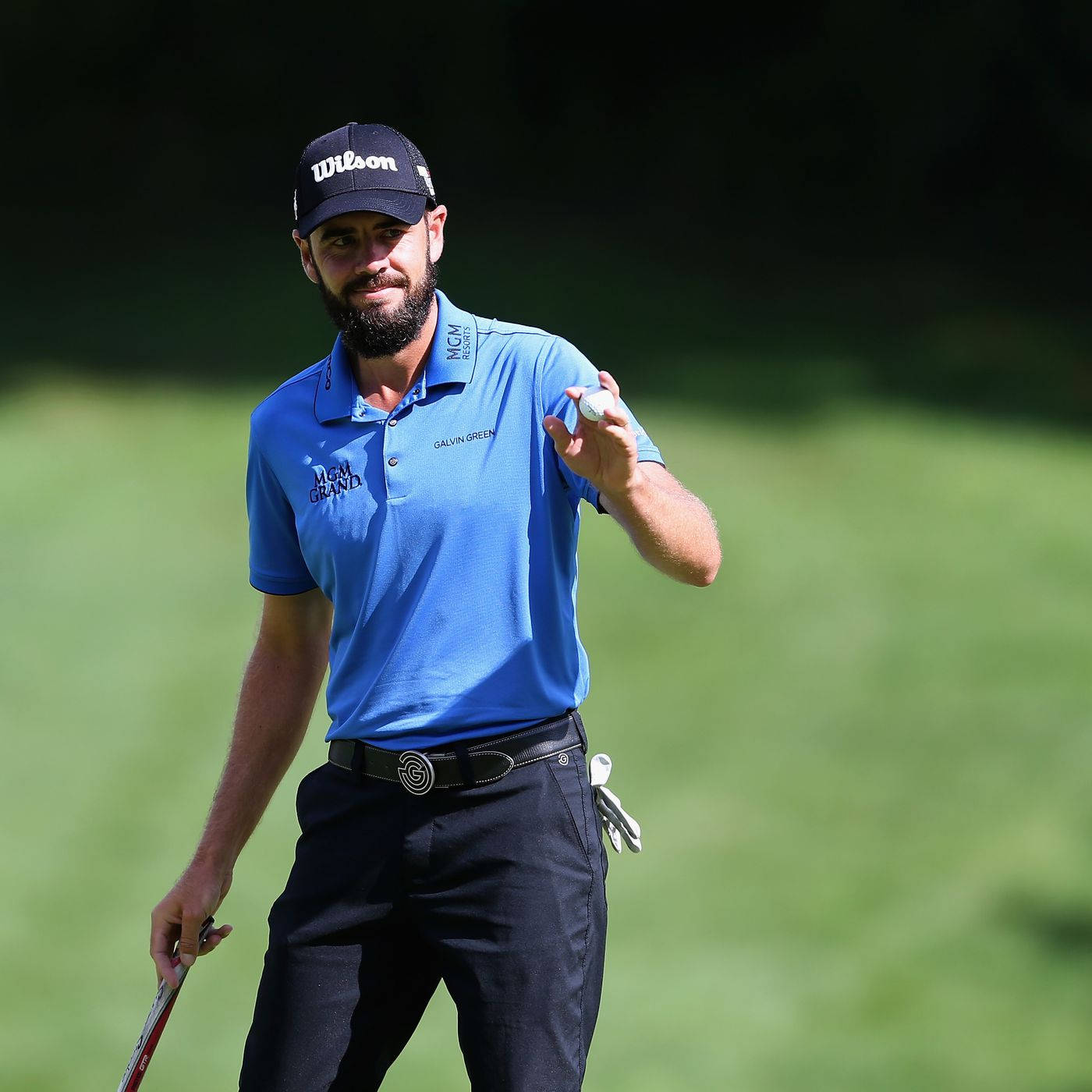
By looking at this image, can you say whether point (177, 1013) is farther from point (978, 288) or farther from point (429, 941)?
point (978, 288)

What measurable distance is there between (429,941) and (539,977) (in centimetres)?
19

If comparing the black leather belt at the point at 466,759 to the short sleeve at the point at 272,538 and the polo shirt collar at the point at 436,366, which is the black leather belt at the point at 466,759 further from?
the polo shirt collar at the point at 436,366

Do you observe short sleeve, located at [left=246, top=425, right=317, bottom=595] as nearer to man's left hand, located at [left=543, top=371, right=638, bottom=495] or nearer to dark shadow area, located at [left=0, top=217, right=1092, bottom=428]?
man's left hand, located at [left=543, top=371, right=638, bottom=495]

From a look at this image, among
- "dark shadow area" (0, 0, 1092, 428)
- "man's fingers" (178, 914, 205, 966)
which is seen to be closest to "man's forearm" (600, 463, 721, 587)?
"man's fingers" (178, 914, 205, 966)

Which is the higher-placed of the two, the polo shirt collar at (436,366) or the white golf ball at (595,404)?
the polo shirt collar at (436,366)

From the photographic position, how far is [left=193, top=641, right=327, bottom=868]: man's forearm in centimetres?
282

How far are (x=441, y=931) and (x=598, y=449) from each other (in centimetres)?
77

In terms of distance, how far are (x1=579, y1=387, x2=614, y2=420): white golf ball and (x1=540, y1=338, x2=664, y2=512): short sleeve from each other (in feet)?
0.58

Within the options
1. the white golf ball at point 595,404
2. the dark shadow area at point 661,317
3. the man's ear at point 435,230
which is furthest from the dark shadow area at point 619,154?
the white golf ball at point 595,404

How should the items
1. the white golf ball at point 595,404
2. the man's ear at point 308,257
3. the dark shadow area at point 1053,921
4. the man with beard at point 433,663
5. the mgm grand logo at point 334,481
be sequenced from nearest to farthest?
the white golf ball at point 595,404 → the man with beard at point 433,663 → the mgm grand logo at point 334,481 → the man's ear at point 308,257 → the dark shadow area at point 1053,921

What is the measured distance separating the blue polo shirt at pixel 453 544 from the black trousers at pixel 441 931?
0.12 meters

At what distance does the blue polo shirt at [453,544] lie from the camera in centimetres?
254

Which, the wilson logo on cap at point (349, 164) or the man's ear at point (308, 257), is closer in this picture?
the wilson logo on cap at point (349, 164)

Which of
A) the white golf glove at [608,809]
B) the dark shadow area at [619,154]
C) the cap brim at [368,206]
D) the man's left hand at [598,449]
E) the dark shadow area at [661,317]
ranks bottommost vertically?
the white golf glove at [608,809]
